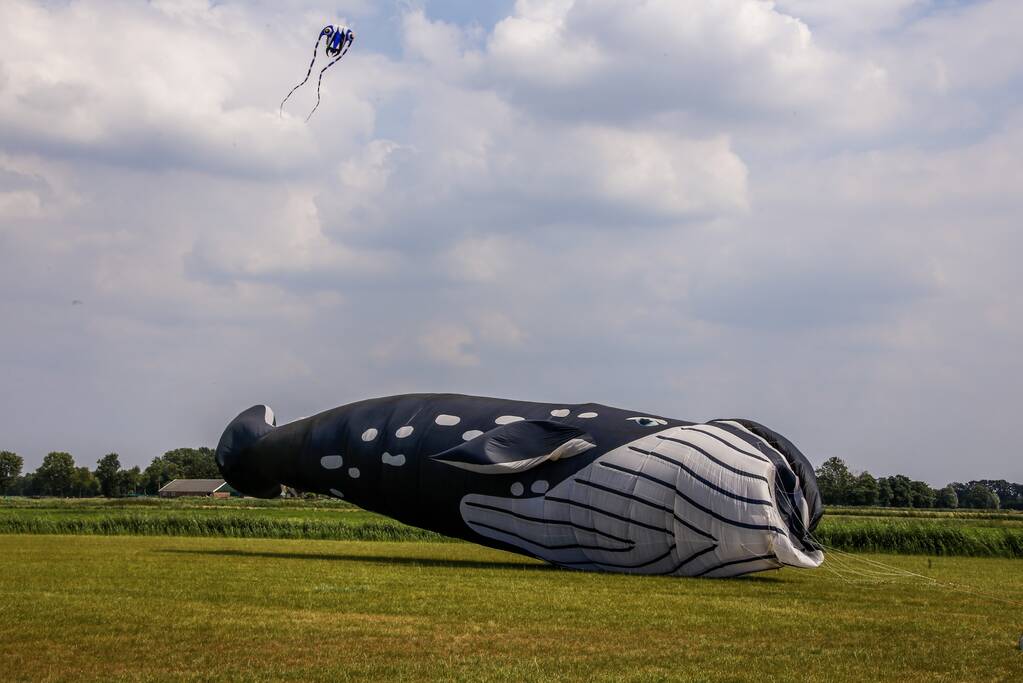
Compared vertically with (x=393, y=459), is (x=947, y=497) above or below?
above

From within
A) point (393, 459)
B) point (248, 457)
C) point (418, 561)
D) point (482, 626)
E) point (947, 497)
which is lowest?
point (482, 626)

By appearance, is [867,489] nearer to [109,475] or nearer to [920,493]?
[920,493]

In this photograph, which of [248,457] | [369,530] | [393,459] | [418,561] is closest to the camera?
[393,459]

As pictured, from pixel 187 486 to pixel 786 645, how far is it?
12406cm

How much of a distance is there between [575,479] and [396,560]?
18.9ft

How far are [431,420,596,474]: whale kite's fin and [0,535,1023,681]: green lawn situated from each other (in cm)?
207

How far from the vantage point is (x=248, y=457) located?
26141 millimetres

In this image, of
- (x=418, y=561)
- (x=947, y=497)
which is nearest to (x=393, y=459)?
(x=418, y=561)

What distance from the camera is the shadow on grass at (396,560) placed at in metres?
22.5

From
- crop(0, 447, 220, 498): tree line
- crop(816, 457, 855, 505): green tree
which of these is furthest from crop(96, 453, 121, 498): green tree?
crop(816, 457, 855, 505): green tree

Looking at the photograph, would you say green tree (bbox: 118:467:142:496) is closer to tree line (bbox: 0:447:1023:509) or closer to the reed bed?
tree line (bbox: 0:447:1023:509)

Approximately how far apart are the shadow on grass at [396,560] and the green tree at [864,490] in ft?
265

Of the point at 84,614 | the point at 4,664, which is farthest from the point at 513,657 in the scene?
the point at 84,614

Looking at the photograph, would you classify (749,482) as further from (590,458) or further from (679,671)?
(679,671)
